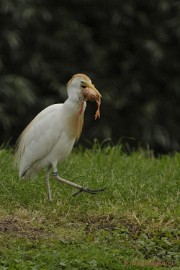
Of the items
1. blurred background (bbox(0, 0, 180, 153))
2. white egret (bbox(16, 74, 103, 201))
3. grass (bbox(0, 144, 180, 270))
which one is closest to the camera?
grass (bbox(0, 144, 180, 270))

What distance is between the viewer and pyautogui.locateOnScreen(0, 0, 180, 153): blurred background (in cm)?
1415

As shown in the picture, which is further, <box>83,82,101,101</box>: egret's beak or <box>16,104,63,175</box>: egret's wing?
<box>16,104,63,175</box>: egret's wing

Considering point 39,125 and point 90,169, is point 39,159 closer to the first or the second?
point 39,125

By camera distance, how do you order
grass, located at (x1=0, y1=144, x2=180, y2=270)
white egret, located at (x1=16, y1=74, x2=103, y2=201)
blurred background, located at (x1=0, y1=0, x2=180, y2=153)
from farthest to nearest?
blurred background, located at (x1=0, y1=0, x2=180, y2=153) → white egret, located at (x1=16, y1=74, x2=103, y2=201) → grass, located at (x1=0, y1=144, x2=180, y2=270)

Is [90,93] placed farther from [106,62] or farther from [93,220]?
[106,62]

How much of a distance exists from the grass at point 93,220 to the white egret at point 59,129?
0.26 metres

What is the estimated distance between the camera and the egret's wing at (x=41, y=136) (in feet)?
26.3

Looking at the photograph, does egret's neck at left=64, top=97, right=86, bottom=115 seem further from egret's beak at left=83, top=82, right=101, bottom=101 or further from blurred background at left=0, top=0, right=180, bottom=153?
blurred background at left=0, top=0, right=180, bottom=153

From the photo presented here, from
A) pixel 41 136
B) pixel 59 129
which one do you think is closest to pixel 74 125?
pixel 59 129

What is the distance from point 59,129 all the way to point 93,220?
2.88 feet

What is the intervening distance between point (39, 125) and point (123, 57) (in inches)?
273

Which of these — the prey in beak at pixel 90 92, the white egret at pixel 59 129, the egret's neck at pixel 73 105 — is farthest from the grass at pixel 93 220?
the prey in beak at pixel 90 92

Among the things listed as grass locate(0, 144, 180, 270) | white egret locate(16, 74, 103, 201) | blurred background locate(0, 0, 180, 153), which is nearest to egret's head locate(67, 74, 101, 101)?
white egret locate(16, 74, 103, 201)

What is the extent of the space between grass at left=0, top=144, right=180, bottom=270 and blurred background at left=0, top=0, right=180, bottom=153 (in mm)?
4791
